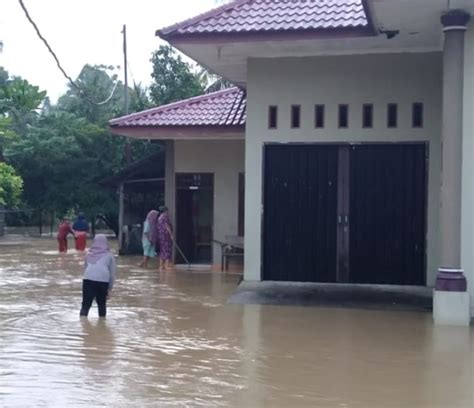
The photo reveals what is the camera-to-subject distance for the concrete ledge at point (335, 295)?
12271mm

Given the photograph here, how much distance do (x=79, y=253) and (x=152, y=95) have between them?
1041cm

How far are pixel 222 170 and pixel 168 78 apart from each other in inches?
592

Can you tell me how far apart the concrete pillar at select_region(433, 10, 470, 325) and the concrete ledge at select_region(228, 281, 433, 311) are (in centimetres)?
113

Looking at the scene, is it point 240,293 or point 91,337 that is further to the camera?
point 240,293

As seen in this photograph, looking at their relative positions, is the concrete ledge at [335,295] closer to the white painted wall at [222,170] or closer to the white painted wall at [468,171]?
the white painted wall at [468,171]

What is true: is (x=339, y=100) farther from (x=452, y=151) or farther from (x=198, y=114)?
(x=198, y=114)

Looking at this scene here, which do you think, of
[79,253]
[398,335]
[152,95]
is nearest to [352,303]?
[398,335]

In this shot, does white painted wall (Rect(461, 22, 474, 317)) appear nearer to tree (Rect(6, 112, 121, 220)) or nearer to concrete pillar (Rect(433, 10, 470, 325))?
concrete pillar (Rect(433, 10, 470, 325))

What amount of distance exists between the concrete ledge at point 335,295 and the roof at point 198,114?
17.2ft

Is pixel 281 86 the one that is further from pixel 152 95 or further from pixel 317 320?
pixel 152 95

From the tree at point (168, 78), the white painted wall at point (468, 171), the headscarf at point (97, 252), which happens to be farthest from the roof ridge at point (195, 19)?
the tree at point (168, 78)

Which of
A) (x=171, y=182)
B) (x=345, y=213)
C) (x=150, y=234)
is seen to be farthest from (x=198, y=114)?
(x=345, y=213)

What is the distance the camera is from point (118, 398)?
665 cm

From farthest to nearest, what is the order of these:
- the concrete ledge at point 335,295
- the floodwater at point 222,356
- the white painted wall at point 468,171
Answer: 1. the concrete ledge at point 335,295
2. the white painted wall at point 468,171
3. the floodwater at point 222,356
